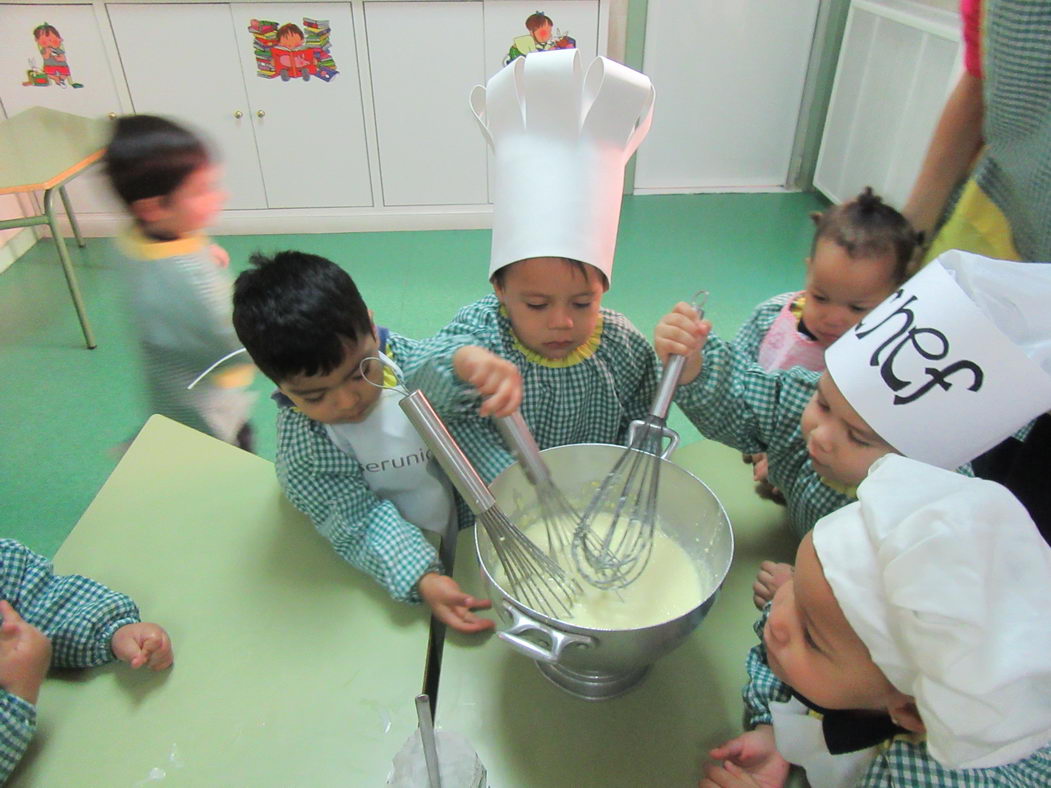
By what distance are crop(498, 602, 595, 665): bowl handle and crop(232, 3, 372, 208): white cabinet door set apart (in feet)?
8.38

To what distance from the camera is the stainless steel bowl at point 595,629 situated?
0.53m

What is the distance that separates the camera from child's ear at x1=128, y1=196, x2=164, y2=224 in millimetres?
1333

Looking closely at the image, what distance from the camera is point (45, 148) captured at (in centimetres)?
199

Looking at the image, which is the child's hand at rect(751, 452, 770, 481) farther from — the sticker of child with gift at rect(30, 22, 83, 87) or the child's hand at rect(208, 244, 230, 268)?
the sticker of child with gift at rect(30, 22, 83, 87)

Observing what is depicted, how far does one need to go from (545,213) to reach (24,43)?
8.73 feet

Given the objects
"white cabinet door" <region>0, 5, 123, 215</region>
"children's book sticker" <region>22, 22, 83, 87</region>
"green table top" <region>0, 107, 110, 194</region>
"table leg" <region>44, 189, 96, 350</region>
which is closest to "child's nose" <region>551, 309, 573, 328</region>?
"green table top" <region>0, 107, 110, 194</region>

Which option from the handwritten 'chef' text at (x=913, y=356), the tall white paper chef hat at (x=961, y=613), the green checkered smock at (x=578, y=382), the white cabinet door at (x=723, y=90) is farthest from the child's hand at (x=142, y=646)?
the white cabinet door at (x=723, y=90)

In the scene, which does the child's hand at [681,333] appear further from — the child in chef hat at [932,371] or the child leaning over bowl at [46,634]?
the child leaning over bowl at [46,634]

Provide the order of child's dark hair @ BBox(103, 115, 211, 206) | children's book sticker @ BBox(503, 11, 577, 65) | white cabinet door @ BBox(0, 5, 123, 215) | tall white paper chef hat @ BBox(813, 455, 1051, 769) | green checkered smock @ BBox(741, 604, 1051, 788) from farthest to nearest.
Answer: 1. children's book sticker @ BBox(503, 11, 577, 65)
2. white cabinet door @ BBox(0, 5, 123, 215)
3. child's dark hair @ BBox(103, 115, 211, 206)
4. green checkered smock @ BBox(741, 604, 1051, 788)
5. tall white paper chef hat @ BBox(813, 455, 1051, 769)

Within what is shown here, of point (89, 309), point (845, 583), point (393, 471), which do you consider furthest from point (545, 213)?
point (89, 309)

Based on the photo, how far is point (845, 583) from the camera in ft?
1.47

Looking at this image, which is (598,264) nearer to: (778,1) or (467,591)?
(467,591)

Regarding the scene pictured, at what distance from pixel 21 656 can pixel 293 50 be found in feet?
8.01

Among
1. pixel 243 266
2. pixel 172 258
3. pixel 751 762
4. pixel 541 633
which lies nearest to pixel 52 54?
pixel 243 266
